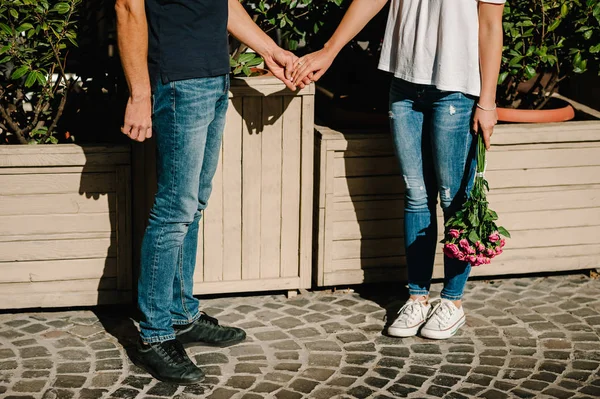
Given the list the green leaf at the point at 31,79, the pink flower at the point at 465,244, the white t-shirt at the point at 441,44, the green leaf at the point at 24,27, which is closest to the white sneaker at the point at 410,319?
the pink flower at the point at 465,244

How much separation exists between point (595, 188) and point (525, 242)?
0.47m

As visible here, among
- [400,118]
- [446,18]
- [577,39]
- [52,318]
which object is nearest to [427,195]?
[400,118]

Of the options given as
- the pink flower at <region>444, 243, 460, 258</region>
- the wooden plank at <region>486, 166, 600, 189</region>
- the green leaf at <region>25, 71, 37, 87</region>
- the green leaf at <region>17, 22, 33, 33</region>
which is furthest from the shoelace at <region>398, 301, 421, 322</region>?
the green leaf at <region>17, 22, 33, 33</region>

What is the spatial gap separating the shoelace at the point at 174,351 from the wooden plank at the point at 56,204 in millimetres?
856

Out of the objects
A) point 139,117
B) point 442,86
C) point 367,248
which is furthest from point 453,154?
point 139,117

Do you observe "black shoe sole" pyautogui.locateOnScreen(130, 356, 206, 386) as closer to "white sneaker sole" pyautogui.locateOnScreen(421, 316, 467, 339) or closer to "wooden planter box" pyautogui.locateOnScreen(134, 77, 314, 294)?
"wooden planter box" pyautogui.locateOnScreen(134, 77, 314, 294)

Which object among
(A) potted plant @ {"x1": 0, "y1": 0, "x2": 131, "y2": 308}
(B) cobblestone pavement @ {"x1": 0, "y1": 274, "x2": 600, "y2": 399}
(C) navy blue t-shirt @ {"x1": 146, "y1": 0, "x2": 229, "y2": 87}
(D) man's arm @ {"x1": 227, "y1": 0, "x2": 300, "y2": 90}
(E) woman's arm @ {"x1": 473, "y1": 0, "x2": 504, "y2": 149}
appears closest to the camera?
(C) navy blue t-shirt @ {"x1": 146, "y1": 0, "x2": 229, "y2": 87}

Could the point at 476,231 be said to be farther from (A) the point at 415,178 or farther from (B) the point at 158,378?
(B) the point at 158,378

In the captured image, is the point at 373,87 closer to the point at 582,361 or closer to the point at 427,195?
the point at 427,195

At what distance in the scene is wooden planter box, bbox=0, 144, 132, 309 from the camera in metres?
4.54

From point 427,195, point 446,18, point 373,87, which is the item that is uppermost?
point 446,18

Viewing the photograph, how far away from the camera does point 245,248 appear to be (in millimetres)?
4883

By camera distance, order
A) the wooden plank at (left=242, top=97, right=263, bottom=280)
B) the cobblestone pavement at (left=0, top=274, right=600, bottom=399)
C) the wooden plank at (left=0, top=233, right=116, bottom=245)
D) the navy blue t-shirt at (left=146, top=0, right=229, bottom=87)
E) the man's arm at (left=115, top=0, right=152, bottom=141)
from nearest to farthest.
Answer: the man's arm at (left=115, top=0, right=152, bottom=141) → the navy blue t-shirt at (left=146, top=0, right=229, bottom=87) → the cobblestone pavement at (left=0, top=274, right=600, bottom=399) → the wooden plank at (left=0, top=233, right=116, bottom=245) → the wooden plank at (left=242, top=97, right=263, bottom=280)

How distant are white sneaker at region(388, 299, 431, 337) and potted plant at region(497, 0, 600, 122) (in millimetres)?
1180
